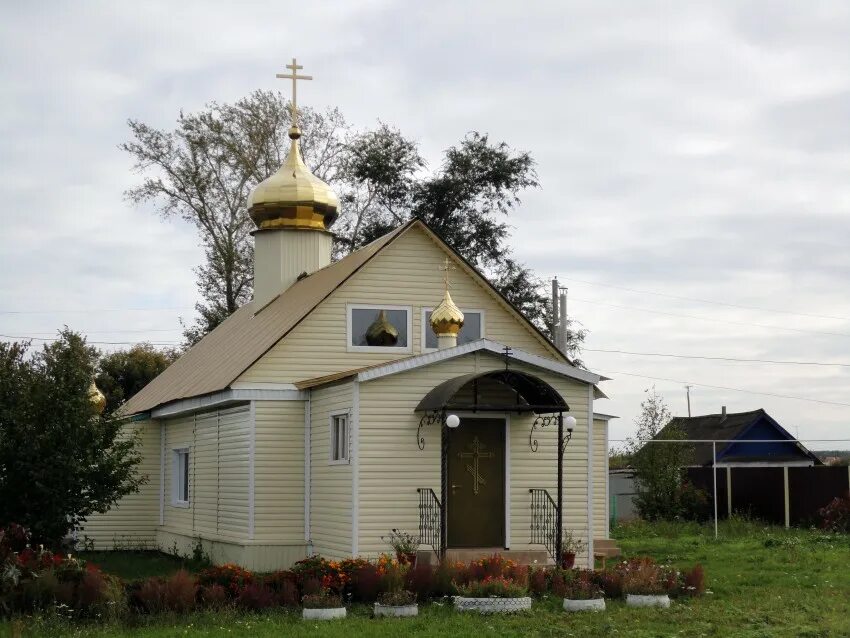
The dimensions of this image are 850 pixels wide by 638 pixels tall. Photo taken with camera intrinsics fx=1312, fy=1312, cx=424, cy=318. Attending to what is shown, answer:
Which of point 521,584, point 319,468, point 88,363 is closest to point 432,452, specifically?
point 319,468

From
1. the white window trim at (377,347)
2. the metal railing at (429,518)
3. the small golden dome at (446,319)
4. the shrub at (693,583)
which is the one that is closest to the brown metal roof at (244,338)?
the white window trim at (377,347)

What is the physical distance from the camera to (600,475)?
22766 mm

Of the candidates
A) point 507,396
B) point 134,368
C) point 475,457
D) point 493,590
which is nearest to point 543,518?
point 475,457

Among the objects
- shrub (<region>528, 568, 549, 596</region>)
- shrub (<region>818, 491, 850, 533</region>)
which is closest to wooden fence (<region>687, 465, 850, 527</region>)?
shrub (<region>818, 491, 850, 533</region>)

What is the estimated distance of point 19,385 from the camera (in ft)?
61.0

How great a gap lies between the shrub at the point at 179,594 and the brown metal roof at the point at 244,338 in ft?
21.2

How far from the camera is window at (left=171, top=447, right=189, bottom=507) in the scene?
2478 cm

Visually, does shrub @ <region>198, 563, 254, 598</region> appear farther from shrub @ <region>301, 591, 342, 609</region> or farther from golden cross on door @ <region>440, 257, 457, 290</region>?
golden cross on door @ <region>440, 257, 457, 290</region>

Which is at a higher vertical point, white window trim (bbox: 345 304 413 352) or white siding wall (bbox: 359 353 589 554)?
white window trim (bbox: 345 304 413 352)

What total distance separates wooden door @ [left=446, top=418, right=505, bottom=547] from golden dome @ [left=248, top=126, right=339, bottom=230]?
8.86 m

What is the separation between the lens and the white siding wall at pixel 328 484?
60.3 feet

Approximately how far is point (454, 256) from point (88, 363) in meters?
6.14

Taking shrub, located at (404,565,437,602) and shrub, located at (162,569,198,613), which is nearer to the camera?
shrub, located at (162,569,198,613)

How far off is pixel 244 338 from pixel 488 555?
26.2 feet
